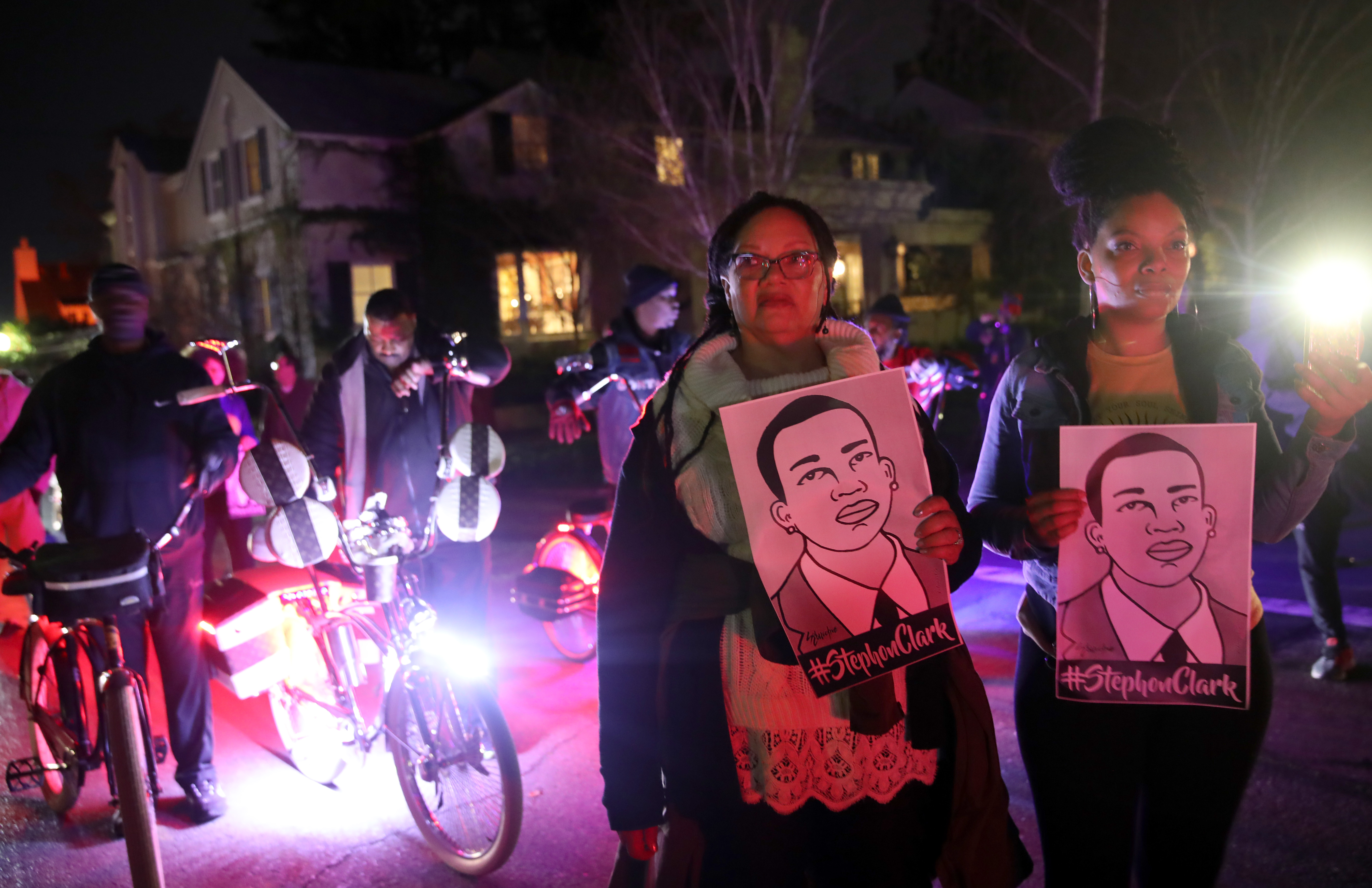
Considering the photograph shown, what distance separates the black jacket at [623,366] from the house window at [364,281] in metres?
20.0

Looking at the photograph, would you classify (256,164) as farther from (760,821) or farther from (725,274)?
(760,821)

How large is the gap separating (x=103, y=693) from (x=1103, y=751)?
3440 mm

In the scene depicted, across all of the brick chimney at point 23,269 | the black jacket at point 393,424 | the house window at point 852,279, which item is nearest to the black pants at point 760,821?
the black jacket at point 393,424

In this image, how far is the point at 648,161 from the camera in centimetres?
1524

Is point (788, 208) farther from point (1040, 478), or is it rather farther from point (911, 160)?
point (911, 160)

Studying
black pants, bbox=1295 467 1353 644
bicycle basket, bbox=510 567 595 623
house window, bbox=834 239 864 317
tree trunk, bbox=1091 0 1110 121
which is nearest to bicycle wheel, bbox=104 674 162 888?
bicycle basket, bbox=510 567 595 623

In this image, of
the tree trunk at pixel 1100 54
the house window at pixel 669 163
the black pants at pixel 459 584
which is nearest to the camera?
the black pants at pixel 459 584

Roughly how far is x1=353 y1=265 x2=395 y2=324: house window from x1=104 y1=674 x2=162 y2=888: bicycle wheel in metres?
21.5

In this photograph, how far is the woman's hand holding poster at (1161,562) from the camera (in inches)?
73.2

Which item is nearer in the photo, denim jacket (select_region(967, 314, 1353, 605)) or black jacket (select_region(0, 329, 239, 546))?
denim jacket (select_region(967, 314, 1353, 605))

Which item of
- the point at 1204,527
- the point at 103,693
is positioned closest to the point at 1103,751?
the point at 1204,527

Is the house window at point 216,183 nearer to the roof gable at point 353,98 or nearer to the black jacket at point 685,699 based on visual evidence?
the roof gable at point 353,98

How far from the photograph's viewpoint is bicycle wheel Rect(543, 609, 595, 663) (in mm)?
5633

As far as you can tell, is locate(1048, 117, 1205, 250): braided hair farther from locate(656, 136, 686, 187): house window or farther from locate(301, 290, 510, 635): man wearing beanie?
locate(656, 136, 686, 187): house window
